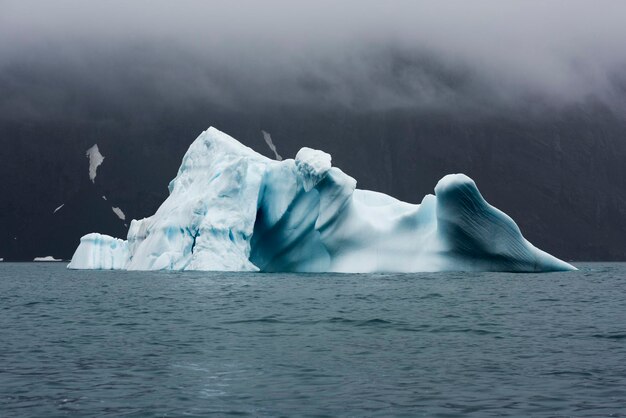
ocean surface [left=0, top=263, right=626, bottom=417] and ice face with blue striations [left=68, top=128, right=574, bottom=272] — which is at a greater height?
ice face with blue striations [left=68, top=128, right=574, bottom=272]

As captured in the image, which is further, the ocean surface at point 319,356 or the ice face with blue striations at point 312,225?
the ice face with blue striations at point 312,225

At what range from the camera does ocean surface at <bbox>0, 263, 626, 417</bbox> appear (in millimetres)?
8297

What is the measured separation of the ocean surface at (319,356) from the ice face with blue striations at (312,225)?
27.1ft

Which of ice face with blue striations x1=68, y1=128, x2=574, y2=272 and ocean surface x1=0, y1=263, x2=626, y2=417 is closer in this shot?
ocean surface x1=0, y1=263, x2=626, y2=417

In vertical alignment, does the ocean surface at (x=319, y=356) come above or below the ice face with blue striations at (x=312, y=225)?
below

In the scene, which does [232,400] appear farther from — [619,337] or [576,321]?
[576,321]

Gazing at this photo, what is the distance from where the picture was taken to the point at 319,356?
442 inches

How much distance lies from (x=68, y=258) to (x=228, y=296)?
97305 mm

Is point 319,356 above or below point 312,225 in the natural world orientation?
below

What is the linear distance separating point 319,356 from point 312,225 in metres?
21.2

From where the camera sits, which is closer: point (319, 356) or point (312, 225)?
point (319, 356)

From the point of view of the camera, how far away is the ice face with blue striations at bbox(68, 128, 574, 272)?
2869cm

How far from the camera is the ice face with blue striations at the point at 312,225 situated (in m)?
28.7

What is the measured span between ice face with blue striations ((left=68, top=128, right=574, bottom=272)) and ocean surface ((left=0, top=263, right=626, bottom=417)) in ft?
27.1
